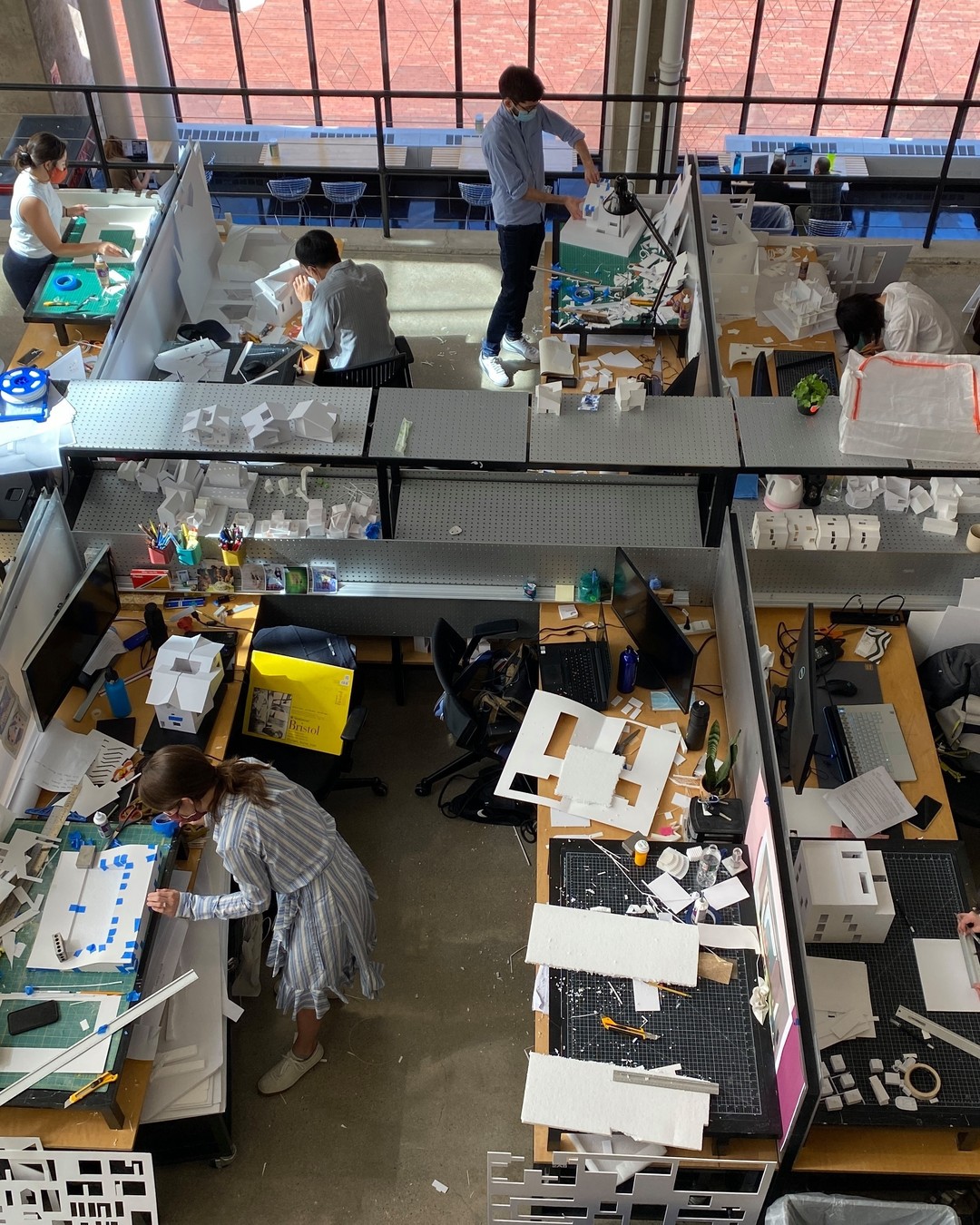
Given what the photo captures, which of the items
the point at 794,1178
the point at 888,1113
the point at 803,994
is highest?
the point at 803,994

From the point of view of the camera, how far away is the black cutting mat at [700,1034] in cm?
314

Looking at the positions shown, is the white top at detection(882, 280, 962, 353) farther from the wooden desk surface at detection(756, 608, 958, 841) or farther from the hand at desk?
the hand at desk

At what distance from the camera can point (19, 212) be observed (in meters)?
5.79

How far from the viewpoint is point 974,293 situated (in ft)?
23.7

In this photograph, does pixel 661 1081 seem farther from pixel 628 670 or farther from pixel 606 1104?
pixel 628 670

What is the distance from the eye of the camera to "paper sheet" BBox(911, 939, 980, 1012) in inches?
132

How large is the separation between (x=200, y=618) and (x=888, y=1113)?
296 cm

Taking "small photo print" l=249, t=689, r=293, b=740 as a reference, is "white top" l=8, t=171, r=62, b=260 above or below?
above

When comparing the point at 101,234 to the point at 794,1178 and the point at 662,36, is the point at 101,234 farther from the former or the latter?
the point at 794,1178

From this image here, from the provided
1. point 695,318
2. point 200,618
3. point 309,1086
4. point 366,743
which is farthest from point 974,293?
point 309,1086

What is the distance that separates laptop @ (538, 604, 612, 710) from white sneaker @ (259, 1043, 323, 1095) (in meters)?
1.58

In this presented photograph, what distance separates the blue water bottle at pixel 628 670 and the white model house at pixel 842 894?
98cm

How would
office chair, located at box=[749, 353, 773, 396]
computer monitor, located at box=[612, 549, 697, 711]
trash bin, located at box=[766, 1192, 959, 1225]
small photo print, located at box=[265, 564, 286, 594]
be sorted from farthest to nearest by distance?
office chair, located at box=[749, 353, 773, 396] → small photo print, located at box=[265, 564, 286, 594] → computer monitor, located at box=[612, 549, 697, 711] → trash bin, located at box=[766, 1192, 959, 1225]

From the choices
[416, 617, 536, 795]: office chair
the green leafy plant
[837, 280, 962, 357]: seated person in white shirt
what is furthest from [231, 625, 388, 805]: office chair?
[837, 280, 962, 357]: seated person in white shirt
